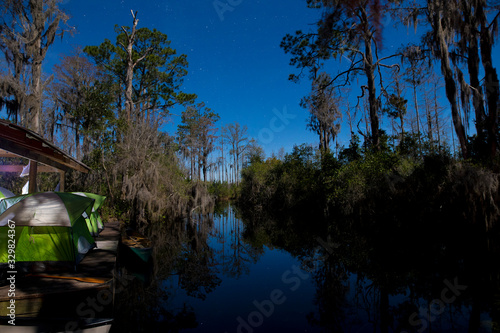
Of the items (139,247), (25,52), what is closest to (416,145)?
(139,247)

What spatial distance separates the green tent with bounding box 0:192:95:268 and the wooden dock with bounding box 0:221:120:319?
1.25ft

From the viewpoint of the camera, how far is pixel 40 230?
6.08 meters

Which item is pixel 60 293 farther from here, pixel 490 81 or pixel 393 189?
pixel 490 81

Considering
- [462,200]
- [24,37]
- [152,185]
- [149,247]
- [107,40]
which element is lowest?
[149,247]

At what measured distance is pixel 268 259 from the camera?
10.4 metres

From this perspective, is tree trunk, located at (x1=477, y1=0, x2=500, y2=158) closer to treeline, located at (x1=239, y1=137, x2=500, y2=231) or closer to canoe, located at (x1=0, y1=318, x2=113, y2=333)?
treeline, located at (x1=239, y1=137, x2=500, y2=231)

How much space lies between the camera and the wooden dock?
16.3 feet

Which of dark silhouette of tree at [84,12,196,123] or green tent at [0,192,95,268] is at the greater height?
dark silhouette of tree at [84,12,196,123]

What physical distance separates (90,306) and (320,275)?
597cm

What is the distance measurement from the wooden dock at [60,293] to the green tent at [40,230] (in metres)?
0.38

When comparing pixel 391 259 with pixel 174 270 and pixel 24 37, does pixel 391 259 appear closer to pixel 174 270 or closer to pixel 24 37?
pixel 174 270

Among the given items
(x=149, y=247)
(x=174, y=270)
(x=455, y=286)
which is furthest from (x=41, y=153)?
(x=455, y=286)

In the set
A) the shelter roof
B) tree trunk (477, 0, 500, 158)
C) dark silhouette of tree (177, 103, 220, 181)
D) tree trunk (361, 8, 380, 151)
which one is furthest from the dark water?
dark silhouette of tree (177, 103, 220, 181)

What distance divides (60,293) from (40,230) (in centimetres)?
175
